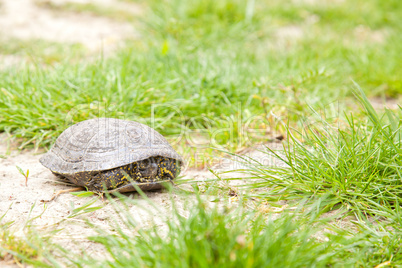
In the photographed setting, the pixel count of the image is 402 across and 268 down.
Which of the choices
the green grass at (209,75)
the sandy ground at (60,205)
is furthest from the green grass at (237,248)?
the green grass at (209,75)

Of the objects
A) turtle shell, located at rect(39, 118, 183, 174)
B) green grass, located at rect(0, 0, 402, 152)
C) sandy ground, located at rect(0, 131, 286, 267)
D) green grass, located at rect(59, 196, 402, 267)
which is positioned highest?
green grass, located at rect(0, 0, 402, 152)

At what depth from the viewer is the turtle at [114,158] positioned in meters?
2.36

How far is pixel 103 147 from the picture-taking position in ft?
7.95

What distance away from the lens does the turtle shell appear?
2361 mm

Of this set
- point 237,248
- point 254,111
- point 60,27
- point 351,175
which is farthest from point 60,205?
point 60,27

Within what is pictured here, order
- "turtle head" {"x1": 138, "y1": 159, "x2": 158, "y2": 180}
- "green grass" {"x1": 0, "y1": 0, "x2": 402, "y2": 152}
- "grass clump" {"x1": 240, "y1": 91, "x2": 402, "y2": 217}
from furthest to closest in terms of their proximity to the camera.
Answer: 1. "green grass" {"x1": 0, "y1": 0, "x2": 402, "y2": 152}
2. "turtle head" {"x1": 138, "y1": 159, "x2": 158, "y2": 180}
3. "grass clump" {"x1": 240, "y1": 91, "x2": 402, "y2": 217}

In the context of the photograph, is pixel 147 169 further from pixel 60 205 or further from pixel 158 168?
pixel 60 205

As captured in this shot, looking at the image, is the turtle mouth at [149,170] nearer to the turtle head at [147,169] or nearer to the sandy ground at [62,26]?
the turtle head at [147,169]

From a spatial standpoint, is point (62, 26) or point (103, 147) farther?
point (62, 26)

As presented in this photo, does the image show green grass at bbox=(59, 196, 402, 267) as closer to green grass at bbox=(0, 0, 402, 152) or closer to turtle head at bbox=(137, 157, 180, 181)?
turtle head at bbox=(137, 157, 180, 181)

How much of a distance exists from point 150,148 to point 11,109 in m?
1.70

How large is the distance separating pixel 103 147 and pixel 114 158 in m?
0.14

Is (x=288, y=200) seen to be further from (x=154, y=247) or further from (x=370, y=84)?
(x=370, y=84)

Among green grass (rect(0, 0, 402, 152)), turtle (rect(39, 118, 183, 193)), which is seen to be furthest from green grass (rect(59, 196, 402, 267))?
green grass (rect(0, 0, 402, 152))
